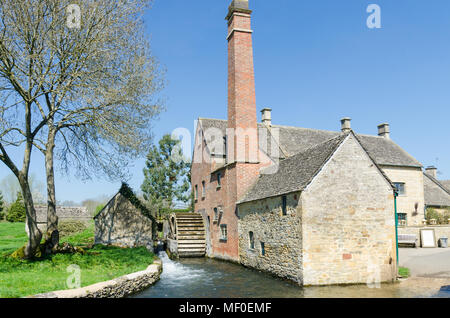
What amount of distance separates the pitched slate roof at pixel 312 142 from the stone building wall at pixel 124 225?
25.0ft

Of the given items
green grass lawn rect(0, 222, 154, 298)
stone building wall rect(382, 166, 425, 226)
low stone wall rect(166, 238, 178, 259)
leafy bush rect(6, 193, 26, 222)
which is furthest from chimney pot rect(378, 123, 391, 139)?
leafy bush rect(6, 193, 26, 222)

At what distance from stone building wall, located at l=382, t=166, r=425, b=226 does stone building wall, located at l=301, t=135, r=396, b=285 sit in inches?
666

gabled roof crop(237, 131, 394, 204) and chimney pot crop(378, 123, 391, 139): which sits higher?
chimney pot crop(378, 123, 391, 139)

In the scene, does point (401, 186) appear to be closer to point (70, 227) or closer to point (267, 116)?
point (267, 116)

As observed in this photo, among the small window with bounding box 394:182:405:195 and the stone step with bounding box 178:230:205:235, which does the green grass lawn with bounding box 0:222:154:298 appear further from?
the small window with bounding box 394:182:405:195

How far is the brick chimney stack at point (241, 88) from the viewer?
1883 cm

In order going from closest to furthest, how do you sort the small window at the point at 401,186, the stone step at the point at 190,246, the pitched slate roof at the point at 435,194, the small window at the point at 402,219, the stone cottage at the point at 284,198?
1. the stone cottage at the point at 284,198
2. the stone step at the point at 190,246
3. the small window at the point at 402,219
4. the small window at the point at 401,186
5. the pitched slate roof at the point at 435,194

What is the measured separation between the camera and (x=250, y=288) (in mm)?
12031

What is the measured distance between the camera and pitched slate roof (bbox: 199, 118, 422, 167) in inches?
981

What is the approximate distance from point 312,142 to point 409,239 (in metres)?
9.24

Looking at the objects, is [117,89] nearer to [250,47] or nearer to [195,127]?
[250,47]

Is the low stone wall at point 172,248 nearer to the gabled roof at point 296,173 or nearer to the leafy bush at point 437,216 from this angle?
the gabled roof at point 296,173

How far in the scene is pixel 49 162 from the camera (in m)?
14.9

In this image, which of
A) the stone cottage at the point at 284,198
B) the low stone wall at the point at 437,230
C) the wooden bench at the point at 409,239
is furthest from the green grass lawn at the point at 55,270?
the low stone wall at the point at 437,230
